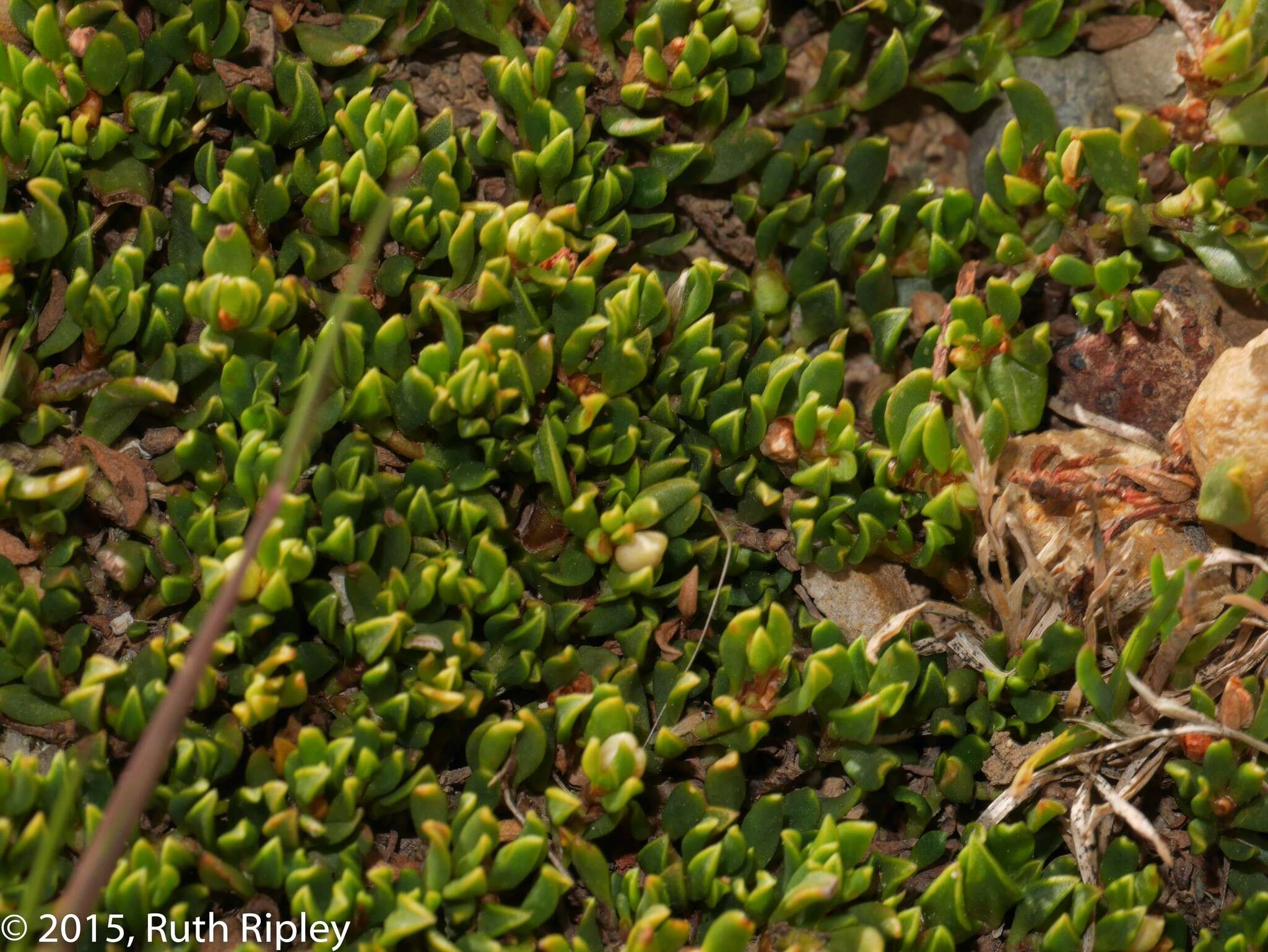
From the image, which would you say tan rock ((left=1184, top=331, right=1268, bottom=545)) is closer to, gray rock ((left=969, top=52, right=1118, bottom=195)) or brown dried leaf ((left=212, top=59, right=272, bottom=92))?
gray rock ((left=969, top=52, right=1118, bottom=195))

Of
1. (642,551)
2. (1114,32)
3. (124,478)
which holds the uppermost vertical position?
(1114,32)

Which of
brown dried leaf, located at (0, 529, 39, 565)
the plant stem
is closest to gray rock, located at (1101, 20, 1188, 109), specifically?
the plant stem

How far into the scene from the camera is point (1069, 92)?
2723 mm

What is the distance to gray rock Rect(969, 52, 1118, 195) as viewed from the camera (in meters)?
2.71

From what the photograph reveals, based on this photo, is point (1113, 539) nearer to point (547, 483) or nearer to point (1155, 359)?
→ point (1155, 359)

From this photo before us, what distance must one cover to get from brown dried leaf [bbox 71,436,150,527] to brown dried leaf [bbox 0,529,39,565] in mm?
161

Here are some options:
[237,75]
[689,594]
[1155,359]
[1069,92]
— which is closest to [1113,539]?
[1155,359]

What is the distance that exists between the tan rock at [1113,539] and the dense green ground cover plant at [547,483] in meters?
0.11

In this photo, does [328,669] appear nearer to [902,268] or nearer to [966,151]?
[902,268]

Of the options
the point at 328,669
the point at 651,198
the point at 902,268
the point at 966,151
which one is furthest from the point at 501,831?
the point at 966,151

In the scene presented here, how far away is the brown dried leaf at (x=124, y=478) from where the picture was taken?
207cm

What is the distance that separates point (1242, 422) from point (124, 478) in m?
2.02

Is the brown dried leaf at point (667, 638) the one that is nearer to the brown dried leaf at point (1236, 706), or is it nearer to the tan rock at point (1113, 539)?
the tan rock at point (1113, 539)

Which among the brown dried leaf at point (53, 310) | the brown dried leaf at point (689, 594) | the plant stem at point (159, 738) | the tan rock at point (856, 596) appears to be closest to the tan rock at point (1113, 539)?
the tan rock at point (856, 596)
